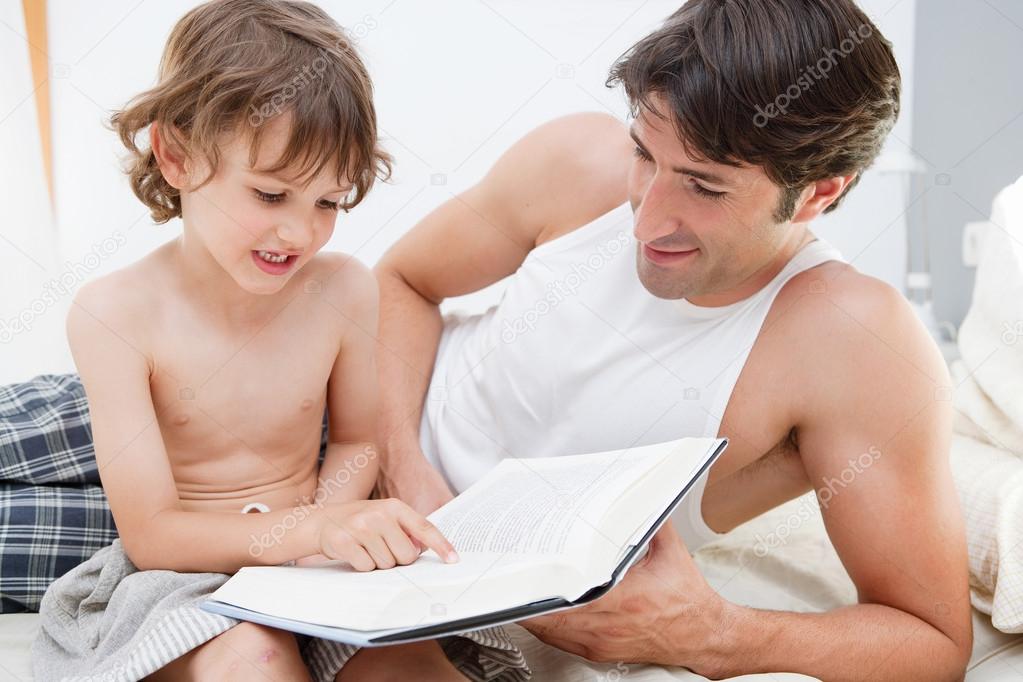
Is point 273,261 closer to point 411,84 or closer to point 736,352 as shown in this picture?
point 736,352

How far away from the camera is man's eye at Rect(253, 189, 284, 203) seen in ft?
2.95

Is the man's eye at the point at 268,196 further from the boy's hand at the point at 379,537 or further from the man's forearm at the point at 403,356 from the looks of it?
the man's forearm at the point at 403,356

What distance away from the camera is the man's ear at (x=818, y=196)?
3.43ft

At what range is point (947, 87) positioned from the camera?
1933 millimetres

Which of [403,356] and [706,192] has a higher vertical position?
[706,192]

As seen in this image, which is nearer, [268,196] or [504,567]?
[504,567]

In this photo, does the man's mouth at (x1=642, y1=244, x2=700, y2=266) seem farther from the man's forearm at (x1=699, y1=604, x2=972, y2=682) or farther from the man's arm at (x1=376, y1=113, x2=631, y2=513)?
the man's forearm at (x1=699, y1=604, x2=972, y2=682)

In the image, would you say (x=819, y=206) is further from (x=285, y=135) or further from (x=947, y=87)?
(x=947, y=87)

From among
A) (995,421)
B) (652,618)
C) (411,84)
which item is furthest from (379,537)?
(411,84)

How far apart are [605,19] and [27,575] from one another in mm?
1642

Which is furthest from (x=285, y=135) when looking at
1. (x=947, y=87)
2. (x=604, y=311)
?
(x=947, y=87)

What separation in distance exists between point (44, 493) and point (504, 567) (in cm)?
69

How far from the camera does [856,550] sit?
99 centimetres

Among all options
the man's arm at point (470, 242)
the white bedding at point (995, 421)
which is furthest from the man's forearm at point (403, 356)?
the white bedding at point (995, 421)
